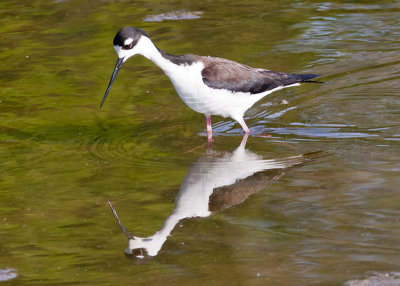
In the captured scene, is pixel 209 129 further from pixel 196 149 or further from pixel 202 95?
pixel 202 95

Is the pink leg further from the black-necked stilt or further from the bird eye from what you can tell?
the bird eye

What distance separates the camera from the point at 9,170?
8.31m

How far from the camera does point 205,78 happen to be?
28.0 feet

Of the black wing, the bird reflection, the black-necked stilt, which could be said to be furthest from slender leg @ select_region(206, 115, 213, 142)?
the black wing

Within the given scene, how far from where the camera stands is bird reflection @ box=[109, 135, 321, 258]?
6449mm

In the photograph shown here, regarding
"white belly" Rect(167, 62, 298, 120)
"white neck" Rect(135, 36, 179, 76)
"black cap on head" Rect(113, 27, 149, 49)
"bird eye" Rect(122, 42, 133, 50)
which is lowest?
"white belly" Rect(167, 62, 298, 120)

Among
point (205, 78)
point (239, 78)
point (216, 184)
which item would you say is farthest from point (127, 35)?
point (216, 184)

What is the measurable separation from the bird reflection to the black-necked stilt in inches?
19.9

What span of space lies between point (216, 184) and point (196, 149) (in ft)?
4.16

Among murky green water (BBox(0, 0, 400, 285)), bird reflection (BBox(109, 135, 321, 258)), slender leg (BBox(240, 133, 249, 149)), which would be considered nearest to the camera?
murky green water (BBox(0, 0, 400, 285))

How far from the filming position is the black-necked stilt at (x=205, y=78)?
8.44 metres

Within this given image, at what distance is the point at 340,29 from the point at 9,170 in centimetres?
642

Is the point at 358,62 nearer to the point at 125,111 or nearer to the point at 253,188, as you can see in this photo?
the point at 125,111

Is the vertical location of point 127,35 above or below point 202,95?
above
